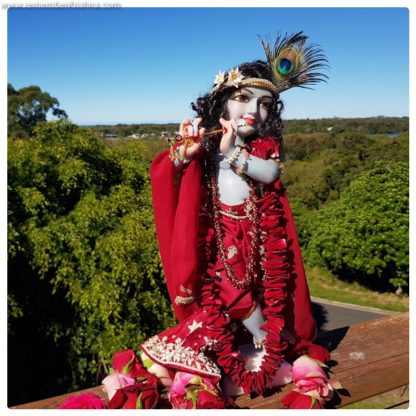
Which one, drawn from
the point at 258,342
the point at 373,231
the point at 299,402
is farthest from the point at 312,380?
the point at 373,231

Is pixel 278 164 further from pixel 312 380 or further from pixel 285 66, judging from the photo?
pixel 312 380

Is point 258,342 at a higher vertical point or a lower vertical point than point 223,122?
lower

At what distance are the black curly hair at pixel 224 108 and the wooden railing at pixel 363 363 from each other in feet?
3.16

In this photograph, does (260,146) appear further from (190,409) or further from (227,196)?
(190,409)

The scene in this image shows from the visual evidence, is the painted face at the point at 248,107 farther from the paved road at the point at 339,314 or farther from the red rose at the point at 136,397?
the paved road at the point at 339,314

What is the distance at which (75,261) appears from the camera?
3795 mm

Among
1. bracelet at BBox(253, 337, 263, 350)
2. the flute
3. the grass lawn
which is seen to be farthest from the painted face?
the grass lawn

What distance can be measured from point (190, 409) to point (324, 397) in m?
0.48

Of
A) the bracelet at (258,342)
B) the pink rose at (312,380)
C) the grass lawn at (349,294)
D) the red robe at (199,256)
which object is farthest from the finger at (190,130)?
the grass lawn at (349,294)

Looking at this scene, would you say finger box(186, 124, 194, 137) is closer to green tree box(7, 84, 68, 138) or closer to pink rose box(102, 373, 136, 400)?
pink rose box(102, 373, 136, 400)

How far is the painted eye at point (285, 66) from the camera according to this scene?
5.73 feet

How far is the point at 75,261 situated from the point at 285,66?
8.62ft

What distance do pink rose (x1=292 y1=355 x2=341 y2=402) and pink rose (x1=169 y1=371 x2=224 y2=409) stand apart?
0.30m
